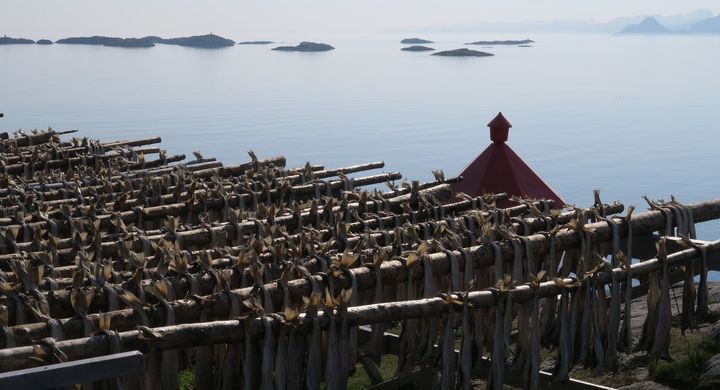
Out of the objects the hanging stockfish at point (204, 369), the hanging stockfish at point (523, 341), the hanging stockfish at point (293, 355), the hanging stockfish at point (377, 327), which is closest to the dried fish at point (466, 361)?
the hanging stockfish at point (523, 341)

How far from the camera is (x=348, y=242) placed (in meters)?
6.12

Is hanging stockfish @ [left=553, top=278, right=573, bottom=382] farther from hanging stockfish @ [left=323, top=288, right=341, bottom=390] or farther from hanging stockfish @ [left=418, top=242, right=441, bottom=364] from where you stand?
hanging stockfish @ [left=323, top=288, right=341, bottom=390]

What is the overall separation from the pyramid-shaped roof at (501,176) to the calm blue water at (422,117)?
11.1m

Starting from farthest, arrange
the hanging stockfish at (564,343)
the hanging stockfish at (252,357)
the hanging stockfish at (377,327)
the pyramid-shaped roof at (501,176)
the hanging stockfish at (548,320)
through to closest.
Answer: the pyramid-shaped roof at (501,176) < the hanging stockfish at (548,320) < the hanging stockfish at (564,343) < the hanging stockfish at (377,327) < the hanging stockfish at (252,357)

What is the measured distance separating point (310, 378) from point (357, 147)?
30608mm

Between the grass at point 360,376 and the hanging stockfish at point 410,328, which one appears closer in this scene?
the hanging stockfish at point 410,328

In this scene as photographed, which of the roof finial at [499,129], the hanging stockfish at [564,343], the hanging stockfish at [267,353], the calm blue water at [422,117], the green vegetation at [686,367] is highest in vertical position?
the roof finial at [499,129]

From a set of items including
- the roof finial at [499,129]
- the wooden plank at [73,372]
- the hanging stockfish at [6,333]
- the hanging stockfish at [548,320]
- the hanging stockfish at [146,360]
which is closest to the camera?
the wooden plank at [73,372]

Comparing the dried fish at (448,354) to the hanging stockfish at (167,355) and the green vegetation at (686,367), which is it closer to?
the hanging stockfish at (167,355)

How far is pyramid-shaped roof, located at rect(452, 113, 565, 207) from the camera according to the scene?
11.2m

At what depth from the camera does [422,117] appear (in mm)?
→ 45625

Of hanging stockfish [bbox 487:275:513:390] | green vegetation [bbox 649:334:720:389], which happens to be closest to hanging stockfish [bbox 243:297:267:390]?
hanging stockfish [bbox 487:275:513:390]

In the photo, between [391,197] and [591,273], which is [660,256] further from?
[391,197]

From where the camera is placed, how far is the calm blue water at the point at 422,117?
30797 millimetres
